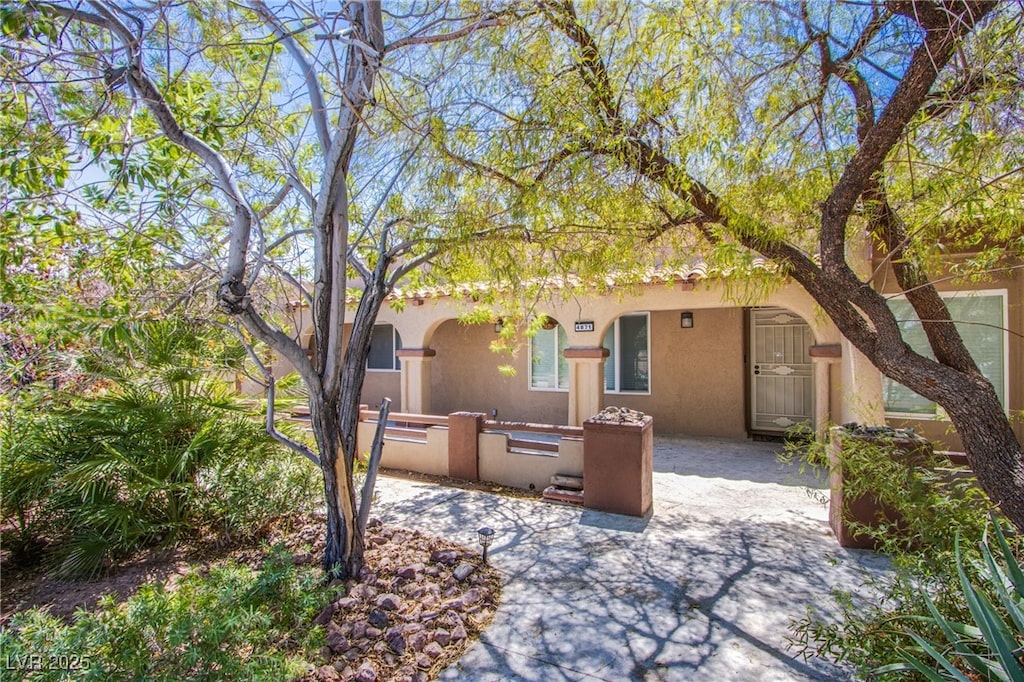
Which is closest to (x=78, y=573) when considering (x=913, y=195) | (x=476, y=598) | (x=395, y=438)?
(x=476, y=598)

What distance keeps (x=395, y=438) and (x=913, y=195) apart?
293 inches

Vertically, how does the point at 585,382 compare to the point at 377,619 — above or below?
above

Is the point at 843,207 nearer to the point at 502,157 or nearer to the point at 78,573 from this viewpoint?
the point at 502,157

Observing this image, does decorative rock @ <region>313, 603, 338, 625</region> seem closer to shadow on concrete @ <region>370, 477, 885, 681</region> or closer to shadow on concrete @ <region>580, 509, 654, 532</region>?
shadow on concrete @ <region>370, 477, 885, 681</region>

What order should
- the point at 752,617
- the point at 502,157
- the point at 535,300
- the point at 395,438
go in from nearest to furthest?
the point at 752,617, the point at 502,157, the point at 535,300, the point at 395,438

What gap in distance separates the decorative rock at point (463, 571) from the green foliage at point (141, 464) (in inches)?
80.4

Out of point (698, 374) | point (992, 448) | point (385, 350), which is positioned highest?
point (385, 350)

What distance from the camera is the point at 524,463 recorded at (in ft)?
23.9

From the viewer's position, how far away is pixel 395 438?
8492 millimetres

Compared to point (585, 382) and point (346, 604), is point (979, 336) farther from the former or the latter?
point (346, 604)

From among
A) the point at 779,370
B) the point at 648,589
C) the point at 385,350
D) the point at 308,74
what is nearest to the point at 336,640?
the point at 648,589

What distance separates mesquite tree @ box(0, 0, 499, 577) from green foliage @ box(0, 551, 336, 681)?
3.83 feet

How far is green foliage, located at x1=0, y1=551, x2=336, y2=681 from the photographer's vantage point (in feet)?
7.42

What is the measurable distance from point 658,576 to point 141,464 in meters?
4.85
